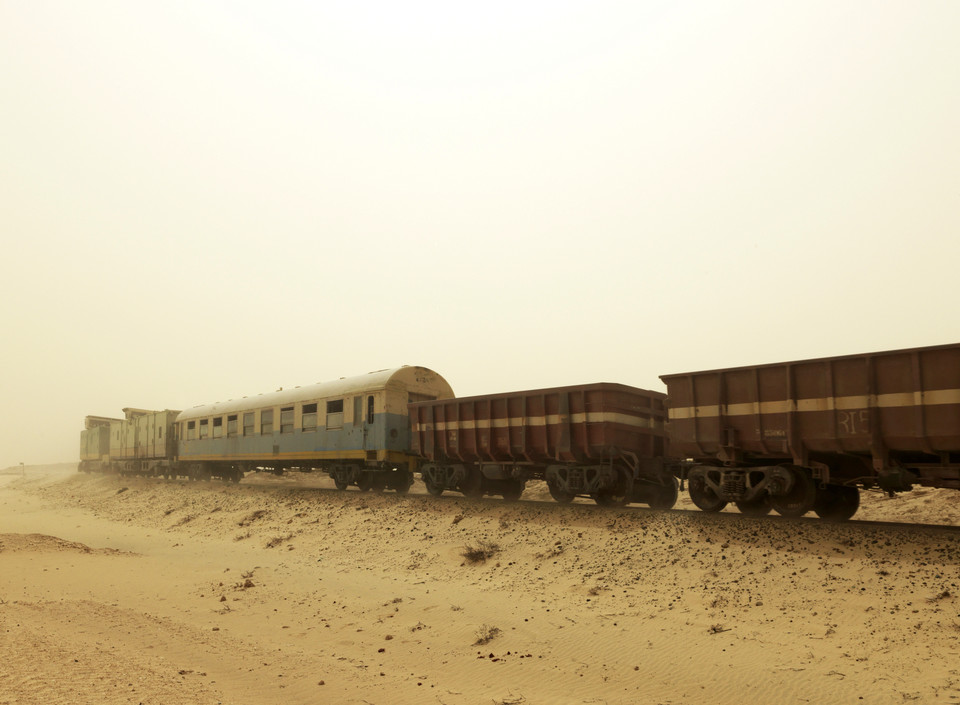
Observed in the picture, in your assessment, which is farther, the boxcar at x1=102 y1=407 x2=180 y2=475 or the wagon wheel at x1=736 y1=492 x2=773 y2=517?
the boxcar at x1=102 y1=407 x2=180 y2=475

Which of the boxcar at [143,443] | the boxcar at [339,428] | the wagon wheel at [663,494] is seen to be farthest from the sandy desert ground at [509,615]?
the boxcar at [143,443]

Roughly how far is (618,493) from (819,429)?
509 cm

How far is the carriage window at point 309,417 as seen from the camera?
75.0 ft

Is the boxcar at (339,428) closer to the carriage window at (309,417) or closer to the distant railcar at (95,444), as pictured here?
the carriage window at (309,417)

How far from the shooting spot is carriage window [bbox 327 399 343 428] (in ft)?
71.1

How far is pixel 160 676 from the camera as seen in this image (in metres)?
6.84

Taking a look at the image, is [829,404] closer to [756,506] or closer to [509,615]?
[756,506]

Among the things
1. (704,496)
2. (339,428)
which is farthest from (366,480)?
(704,496)

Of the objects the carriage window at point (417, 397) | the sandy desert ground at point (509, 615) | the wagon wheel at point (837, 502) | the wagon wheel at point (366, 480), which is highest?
the carriage window at point (417, 397)

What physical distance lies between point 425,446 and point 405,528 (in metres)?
3.82

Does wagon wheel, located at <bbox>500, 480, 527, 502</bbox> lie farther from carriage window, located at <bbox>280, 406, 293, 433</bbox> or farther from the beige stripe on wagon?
carriage window, located at <bbox>280, 406, 293, 433</bbox>

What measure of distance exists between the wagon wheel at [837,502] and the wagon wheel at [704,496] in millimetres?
1708

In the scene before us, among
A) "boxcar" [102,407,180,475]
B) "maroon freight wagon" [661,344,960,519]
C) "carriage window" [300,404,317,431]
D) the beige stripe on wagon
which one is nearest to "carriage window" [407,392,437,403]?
"carriage window" [300,404,317,431]

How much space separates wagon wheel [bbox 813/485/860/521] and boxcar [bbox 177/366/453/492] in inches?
472
